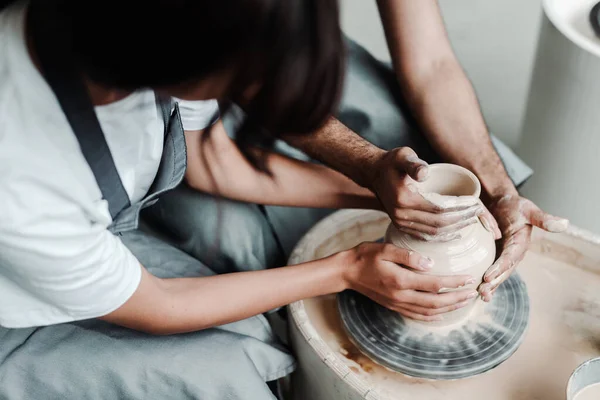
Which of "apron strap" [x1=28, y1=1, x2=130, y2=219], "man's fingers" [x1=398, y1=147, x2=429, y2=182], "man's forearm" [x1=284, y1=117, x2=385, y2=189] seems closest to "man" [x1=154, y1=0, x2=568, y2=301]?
"man's forearm" [x1=284, y1=117, x2=385, y2=189]

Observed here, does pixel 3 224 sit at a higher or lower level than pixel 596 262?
higher

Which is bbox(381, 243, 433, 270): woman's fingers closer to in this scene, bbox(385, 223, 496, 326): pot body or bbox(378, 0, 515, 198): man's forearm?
bbox(385, 223, 496, 326): pot body

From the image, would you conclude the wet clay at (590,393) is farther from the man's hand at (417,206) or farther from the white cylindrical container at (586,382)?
the man's hand at (417,206)

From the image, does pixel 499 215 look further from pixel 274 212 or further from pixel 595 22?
pixel 595 22

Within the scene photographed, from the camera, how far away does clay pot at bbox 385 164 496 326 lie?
1299mm

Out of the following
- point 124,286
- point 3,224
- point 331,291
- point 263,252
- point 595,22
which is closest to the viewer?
point 3,224

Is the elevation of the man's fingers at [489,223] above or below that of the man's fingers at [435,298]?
above

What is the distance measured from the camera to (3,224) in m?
1.01

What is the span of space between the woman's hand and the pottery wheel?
0.15 feet

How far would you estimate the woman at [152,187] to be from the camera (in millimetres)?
882

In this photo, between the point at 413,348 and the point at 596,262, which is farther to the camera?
the point at 596,262

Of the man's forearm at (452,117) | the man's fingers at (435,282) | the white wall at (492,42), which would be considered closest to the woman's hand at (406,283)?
the man's fingers at (435,282)

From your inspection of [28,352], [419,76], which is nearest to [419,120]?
[419,76]

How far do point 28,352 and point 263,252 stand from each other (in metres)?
0.56
